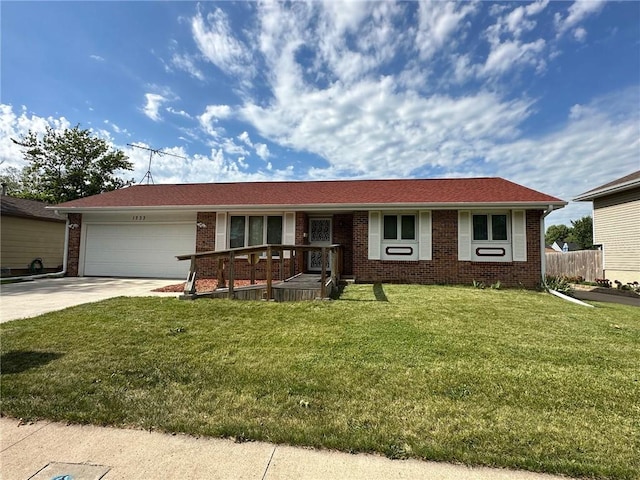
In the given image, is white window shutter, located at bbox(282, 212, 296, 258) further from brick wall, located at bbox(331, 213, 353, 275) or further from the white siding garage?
the white siding garage

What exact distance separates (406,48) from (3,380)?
12027 mm

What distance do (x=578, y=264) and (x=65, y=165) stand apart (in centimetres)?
3754

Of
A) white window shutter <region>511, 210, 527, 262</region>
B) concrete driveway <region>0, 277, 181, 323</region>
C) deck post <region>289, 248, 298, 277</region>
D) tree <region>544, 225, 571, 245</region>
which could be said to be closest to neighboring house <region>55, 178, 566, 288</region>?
white window shutter <region>511, 210, 527, 262</region>

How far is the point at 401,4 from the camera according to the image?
895 centimetres

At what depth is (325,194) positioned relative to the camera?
13.7 meters

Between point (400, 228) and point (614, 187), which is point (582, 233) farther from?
point (400, 228)

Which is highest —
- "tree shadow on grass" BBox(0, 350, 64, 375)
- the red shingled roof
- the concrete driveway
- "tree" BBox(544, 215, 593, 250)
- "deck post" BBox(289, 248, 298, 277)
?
"tree" BBox(544, 215, 593, 250)

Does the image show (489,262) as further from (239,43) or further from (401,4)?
(239,43)

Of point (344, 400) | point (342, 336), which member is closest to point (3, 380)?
point (344, 400)

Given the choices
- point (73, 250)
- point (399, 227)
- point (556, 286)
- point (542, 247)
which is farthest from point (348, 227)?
point (73, 250)

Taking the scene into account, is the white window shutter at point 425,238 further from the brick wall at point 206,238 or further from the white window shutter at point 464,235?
the brick wall at point 206,238

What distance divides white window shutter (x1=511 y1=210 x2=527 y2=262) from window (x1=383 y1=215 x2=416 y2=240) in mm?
3281

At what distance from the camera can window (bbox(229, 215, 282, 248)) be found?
12703 millimetres

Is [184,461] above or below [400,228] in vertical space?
below
